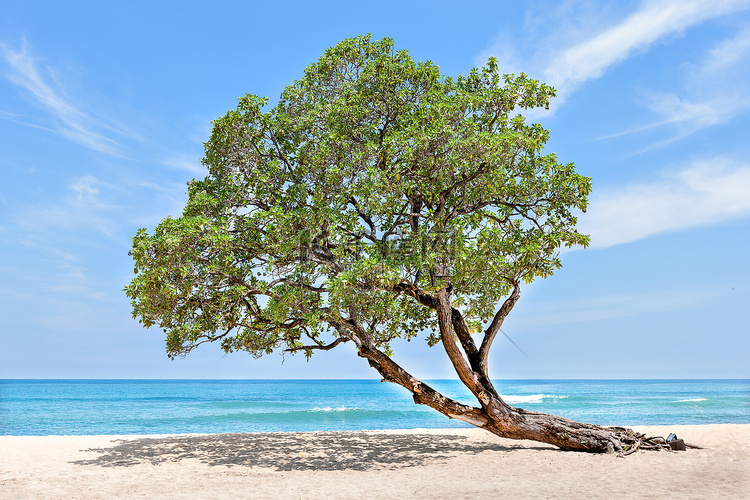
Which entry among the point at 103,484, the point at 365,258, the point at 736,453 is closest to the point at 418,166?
the point at 365,258

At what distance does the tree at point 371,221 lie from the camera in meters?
11.6

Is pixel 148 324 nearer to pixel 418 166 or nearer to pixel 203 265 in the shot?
pixel 203 265

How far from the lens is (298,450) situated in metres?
14.4

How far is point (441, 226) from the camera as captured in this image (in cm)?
1252

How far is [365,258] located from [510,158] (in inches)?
166

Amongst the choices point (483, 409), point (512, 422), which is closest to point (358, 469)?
point (483, 409)

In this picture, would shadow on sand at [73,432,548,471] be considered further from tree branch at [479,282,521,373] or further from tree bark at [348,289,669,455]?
tree branch at [479,282,521,373]

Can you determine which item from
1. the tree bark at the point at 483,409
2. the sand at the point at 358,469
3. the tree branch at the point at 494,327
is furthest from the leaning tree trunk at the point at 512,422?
the tree branch at the point at 494,327

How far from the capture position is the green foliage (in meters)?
11.5

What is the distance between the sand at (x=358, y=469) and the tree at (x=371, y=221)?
5.24 feet

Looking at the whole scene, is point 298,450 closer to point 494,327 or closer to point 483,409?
point 483,409

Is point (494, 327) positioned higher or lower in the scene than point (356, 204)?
lower

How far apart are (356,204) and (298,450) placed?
22.4 ft

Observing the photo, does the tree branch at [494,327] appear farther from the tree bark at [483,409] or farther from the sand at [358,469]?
the sand at [358,469]
